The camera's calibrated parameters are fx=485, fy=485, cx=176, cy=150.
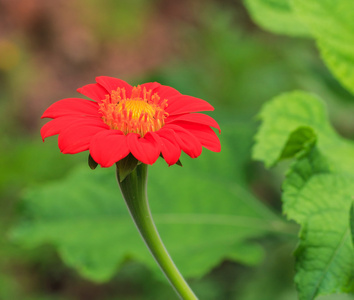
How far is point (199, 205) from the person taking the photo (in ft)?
3.45

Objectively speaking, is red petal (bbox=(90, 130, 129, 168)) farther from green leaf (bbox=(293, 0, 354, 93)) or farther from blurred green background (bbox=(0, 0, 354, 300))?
blurred green background (bbox=(0, 0, 354, 300))

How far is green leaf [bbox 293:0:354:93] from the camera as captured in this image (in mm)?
743

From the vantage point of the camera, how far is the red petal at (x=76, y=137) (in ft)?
1.33

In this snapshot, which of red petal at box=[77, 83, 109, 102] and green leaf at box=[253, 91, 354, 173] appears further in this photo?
green leaf at box=[253, 91, 354, 173]

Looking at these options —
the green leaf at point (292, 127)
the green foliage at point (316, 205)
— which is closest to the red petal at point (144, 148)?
the green foliage at point (316, 205)

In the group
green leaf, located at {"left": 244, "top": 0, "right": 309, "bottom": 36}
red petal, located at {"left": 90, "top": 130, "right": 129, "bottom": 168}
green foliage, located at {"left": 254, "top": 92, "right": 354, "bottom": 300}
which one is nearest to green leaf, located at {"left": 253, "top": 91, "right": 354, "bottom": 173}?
green foliage, located at {"left": 254, "top": 92, "right": 354, "bottom": 300}

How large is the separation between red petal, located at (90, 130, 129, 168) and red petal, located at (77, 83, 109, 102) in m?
0.09

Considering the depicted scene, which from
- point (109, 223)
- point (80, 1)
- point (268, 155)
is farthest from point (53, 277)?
point (80, 1)

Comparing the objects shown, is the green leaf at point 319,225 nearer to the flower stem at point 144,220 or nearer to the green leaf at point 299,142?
the green leaf at point 299,142

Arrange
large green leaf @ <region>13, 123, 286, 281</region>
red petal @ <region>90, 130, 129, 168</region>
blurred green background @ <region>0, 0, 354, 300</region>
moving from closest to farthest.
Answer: red petal @ <region>90, 130, 129, 168</region> < large green leaf @ <region>13, 123, 286, 281</region> < blurred green background @ <region>0, 0, 354, 300</region>

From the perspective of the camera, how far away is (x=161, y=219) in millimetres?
1025

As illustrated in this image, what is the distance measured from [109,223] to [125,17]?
77.3 inches

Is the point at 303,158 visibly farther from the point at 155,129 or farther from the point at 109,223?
the point at 109,223

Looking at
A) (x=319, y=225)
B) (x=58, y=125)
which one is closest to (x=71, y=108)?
(x=58, y=125)
